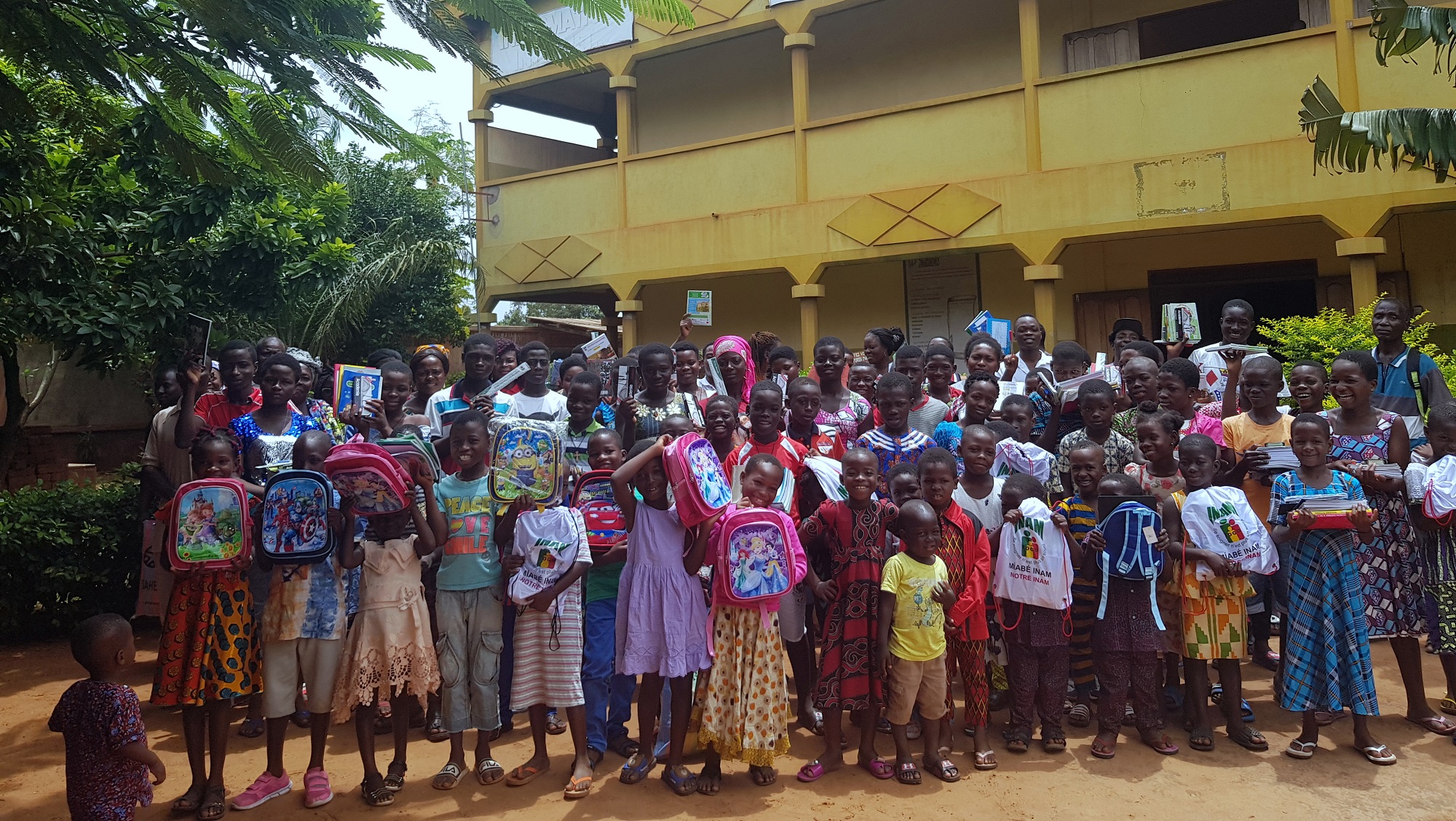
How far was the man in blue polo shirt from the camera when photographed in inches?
205

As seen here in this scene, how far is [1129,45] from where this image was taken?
1113cm

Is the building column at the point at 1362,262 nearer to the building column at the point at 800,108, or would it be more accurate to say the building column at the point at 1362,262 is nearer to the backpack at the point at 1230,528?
the building column at the point at 800,108

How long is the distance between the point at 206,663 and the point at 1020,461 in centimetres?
378

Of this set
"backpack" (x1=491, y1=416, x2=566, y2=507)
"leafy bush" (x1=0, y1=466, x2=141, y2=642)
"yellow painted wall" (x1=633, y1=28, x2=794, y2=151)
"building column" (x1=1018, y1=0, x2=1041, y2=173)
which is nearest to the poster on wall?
"building column" (x1=1018, y1=0, x2=1041, y2=173)

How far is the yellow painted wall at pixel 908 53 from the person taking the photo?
39.1 ft

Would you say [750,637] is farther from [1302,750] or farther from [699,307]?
[699,307]

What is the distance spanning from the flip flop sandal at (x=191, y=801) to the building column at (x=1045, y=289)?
8.79m

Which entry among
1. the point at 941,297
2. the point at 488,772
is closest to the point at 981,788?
the point at 488,772

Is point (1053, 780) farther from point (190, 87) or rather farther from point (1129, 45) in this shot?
point (1129, 45)

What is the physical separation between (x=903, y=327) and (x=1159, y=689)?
8448 millimetres

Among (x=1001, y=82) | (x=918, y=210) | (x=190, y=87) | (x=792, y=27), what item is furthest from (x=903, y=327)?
(x=190, y=87)

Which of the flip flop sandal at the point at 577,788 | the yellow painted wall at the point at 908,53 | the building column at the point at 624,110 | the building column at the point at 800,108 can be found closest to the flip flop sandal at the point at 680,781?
the flip flop sandal at the point at 577,788

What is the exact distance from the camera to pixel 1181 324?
269 inches

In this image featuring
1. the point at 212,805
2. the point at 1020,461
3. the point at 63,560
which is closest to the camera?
the point at 212,805
